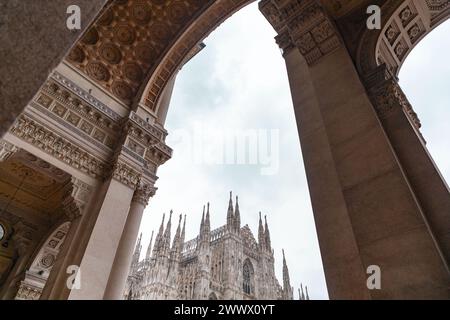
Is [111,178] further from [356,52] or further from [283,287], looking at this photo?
[283,287]

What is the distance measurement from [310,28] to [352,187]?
11.7 feet

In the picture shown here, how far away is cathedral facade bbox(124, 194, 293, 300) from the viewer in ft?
169

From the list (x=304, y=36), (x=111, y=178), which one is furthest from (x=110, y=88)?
(x=304, y=36)

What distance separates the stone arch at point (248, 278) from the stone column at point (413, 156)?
6038 cm

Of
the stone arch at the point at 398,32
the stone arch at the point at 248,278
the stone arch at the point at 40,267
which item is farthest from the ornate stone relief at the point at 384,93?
the stone arch at the point at 248,278

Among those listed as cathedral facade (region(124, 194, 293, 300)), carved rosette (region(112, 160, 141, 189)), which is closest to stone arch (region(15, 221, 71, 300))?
carved rosette (region(112, 160, 141, 189))

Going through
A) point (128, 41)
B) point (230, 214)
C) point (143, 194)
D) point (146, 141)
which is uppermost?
point (230, 214)

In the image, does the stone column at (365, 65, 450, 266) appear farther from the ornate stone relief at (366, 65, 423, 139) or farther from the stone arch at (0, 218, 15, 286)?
the stone arch at (0, 218, 15, 286)

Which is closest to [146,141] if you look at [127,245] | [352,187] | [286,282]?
[127,245]

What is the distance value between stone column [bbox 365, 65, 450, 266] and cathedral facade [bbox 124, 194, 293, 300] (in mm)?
51460

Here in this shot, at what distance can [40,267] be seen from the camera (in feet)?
38.8

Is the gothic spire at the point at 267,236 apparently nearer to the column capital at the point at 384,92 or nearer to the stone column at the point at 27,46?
the column capital at the point at 384,92

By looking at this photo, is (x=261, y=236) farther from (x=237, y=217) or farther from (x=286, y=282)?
(x=286, y=282)

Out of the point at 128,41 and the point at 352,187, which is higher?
the point at 128,41
